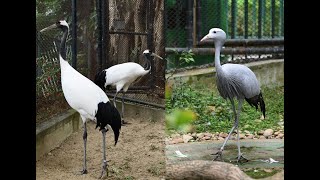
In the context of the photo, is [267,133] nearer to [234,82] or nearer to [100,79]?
[234,82]

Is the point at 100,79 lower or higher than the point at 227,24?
lower

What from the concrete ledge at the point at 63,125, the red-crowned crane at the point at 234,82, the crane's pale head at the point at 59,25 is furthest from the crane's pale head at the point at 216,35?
the crane's pale head at the point at 59,25

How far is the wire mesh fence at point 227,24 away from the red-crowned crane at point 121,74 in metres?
0.10

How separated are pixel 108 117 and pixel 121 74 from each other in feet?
0.66

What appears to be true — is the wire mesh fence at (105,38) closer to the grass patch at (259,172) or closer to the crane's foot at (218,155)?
the crane's foot at (218,155)

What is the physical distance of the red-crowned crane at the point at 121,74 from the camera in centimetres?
269

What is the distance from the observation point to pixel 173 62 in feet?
8.96

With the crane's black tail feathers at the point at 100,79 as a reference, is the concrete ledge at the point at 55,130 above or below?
below

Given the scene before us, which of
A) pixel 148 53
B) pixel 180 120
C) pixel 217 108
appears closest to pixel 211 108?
pixel 217 108

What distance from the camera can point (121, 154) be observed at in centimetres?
271

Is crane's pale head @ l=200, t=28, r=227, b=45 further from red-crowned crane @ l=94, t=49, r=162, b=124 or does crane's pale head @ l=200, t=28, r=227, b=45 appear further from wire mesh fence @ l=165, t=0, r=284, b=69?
red-crowned crane @ l=94, t=49, r=162, b=124
